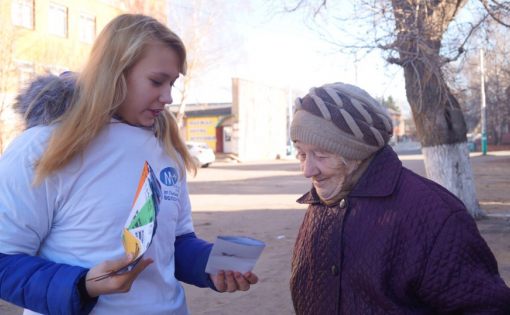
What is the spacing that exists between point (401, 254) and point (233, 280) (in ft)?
2.24

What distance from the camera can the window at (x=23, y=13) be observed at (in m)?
25.2

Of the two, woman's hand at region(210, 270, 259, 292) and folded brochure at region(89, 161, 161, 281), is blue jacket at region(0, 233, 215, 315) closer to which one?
folded brochure at region(89, 161, 161, 281)

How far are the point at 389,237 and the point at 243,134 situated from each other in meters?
39.6

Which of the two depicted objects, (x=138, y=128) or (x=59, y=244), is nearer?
(x=59, y=244)

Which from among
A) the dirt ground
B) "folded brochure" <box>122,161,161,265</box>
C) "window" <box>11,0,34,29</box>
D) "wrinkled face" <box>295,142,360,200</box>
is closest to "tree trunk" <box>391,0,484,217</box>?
the dirt ground

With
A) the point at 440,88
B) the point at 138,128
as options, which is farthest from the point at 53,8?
the point at 138,128

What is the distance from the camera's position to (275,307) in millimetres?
5562

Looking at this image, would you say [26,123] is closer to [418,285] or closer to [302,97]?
[302,97]

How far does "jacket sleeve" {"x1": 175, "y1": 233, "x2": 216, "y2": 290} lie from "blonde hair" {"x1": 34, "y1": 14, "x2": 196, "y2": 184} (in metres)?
0.68

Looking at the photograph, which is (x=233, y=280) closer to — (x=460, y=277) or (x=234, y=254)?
(x=234, y=254)

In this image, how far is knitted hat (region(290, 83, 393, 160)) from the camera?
176cm

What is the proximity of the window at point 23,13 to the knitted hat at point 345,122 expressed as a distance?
1039 inches

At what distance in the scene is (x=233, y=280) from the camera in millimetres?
2035

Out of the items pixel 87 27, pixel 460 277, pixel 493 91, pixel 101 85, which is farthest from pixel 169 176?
pixel 493 91
